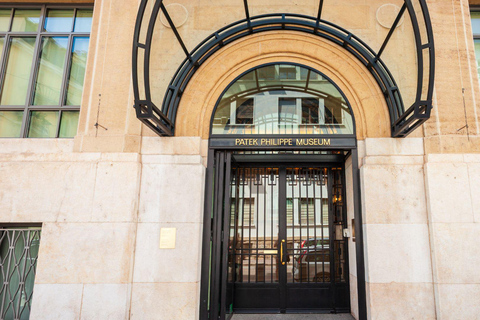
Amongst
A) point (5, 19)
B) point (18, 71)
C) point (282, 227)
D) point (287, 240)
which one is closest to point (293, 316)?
point (287, 240)

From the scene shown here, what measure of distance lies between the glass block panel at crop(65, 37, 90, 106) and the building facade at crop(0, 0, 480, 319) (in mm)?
50

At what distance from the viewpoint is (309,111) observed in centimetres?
670

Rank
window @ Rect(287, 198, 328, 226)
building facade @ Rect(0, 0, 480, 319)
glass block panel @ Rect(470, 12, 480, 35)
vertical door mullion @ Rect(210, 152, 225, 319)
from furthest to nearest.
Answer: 1. window @ Rect(287, 198, 328, 226)
2. glass block panel @ Rect(470, 12, 480, 35)
3. vertical door mullion @ Rect(210, 152, 225, 319)
4. building facade @ Rect(0, 0, 480, 319)

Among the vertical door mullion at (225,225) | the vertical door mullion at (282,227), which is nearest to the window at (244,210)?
the vertical door mullion at (282,227)

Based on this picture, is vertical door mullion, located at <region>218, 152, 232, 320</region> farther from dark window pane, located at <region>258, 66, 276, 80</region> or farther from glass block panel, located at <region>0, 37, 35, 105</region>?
glass block panel, located at <region>0, 37, 35, 105</region>

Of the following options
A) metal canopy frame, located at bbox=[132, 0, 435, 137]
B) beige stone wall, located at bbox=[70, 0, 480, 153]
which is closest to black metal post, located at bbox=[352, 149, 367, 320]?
beige stone wall, located at bbox=[70, 0, 480, 153]

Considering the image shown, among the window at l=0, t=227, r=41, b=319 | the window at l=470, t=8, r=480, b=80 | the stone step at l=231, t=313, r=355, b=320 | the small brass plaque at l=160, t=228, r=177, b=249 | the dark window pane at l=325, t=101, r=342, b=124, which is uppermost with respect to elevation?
the window at l=470, t=8, r=480, b=80

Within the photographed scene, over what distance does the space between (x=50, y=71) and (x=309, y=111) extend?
5842 mm

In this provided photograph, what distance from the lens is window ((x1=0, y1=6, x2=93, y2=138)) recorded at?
22.5 feet

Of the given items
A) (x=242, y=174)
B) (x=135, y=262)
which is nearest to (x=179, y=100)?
(x=242, y=174)

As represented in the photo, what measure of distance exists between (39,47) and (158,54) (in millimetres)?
2885

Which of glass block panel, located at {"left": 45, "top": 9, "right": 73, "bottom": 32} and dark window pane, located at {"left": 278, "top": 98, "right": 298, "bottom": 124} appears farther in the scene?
glass block panel, located at {"left": 45, "top": 9, "right": 73, "bottom": 32}

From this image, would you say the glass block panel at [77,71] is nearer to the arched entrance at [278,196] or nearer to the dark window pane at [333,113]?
the arched entrance at [278,196]

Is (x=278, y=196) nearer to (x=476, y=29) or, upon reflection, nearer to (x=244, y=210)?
(x=244, y=210)
